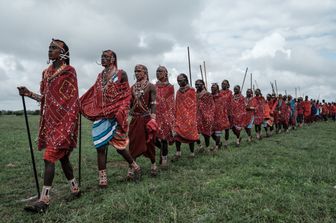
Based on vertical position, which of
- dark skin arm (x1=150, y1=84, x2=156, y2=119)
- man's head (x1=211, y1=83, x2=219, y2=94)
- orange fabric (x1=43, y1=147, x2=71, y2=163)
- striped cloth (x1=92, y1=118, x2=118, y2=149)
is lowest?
orange fabric (x1=43, y1=147, x2=71, y2=163)

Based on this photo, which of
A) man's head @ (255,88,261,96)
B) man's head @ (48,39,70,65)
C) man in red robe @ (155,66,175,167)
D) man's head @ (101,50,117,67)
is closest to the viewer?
man's head @ (48,39,70,65)

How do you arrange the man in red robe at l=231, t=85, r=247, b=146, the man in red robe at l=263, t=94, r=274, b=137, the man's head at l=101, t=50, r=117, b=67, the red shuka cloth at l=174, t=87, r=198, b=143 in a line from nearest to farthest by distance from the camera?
the man's head at l=101, t=50, r=117, b=67, the red shuka cloth at l=174, t=87, r=198, b=143, the man in red robe at l=231, t=85, r=247, b=146, the man in red robe at l=263, t=94, r=274, b=137

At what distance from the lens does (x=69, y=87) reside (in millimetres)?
5684

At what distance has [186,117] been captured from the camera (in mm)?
9555

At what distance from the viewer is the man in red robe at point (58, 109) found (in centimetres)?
542

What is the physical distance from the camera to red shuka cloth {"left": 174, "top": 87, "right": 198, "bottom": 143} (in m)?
Answer: 9.41

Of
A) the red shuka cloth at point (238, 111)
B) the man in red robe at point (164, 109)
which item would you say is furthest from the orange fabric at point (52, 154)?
the red shuka cloth at point (238, 111)

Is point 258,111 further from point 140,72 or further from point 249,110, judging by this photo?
point 140,72

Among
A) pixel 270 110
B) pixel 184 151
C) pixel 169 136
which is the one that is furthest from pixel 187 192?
pixel 270 110

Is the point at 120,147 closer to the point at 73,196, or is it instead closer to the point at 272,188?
the point at 73,196

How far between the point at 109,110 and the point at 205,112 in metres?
5.13

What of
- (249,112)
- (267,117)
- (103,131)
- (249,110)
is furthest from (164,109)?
(267,117)

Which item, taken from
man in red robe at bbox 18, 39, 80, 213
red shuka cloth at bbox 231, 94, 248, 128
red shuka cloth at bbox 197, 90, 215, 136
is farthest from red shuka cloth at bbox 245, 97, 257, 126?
man in red robe at bbox 18, 39, 80, 213

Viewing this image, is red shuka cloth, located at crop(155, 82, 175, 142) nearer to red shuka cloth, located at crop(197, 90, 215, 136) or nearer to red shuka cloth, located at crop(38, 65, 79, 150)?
red shuka cloth, located at crop(197, 90, 215, 136)
